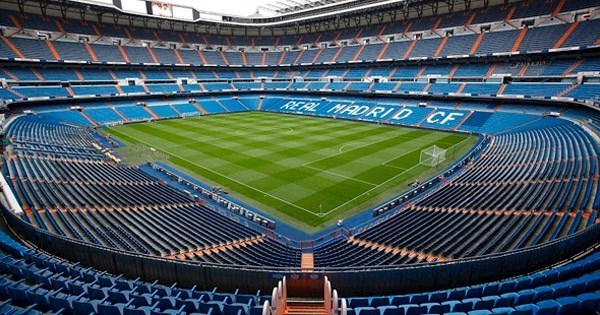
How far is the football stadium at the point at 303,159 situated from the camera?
8820 mm

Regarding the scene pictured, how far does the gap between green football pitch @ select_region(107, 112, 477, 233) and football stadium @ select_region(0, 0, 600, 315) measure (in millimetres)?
266

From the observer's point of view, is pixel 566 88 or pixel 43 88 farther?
pixel 43 88

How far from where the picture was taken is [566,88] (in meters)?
33.5

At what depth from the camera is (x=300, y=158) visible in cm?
2881

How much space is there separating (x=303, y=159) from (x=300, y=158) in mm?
439

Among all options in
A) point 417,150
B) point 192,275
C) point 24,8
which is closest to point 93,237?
point 192,275

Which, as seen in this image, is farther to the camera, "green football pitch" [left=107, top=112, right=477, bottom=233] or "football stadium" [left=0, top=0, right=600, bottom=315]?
"green football pitch" [left=107, top=112, right=477, bottom=233]

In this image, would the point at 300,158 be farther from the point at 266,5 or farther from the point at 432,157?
the point at 266,5

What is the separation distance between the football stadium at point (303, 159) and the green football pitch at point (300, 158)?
10.5 inches

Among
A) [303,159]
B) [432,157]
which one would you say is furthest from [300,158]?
[432,157]

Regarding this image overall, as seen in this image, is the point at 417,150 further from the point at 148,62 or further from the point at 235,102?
the point at 148,62

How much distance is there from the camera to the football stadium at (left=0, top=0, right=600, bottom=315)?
28.9 feet

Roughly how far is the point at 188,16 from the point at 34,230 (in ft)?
191

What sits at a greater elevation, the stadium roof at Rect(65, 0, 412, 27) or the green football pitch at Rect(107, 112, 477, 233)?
the stadium roof at Rect(65, 0, 412, 27)
